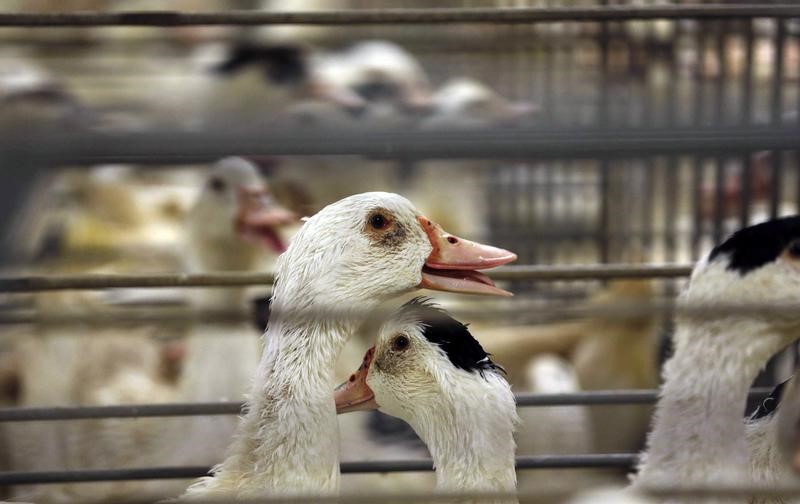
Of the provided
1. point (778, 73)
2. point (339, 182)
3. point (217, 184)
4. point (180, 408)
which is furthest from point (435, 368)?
point (339, 182)

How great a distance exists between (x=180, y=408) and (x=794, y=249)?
98 cm

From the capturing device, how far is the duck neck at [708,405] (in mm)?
1574

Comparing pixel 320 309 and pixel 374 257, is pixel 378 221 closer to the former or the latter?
pixel 374 257

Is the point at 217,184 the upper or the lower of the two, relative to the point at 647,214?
upper

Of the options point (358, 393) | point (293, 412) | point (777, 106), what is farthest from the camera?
point (777, 106)

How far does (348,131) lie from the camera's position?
51.5 inches

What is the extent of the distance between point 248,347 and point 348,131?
48.9 inches

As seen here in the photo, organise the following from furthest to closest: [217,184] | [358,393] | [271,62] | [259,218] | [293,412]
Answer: [271,62]
[217,184]
[259,218]
[358,393]
[293,412]

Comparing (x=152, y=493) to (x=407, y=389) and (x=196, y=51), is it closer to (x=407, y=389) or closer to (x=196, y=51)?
(x=407, y=389)

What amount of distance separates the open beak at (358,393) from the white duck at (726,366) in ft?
1.46

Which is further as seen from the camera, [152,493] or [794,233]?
[152,493]

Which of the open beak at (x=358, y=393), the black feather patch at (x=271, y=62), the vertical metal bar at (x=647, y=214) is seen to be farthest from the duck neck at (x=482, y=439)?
the black feather patch at (x=271, y=62)

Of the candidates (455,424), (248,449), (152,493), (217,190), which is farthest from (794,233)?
(217,190)

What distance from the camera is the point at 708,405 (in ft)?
5.24
